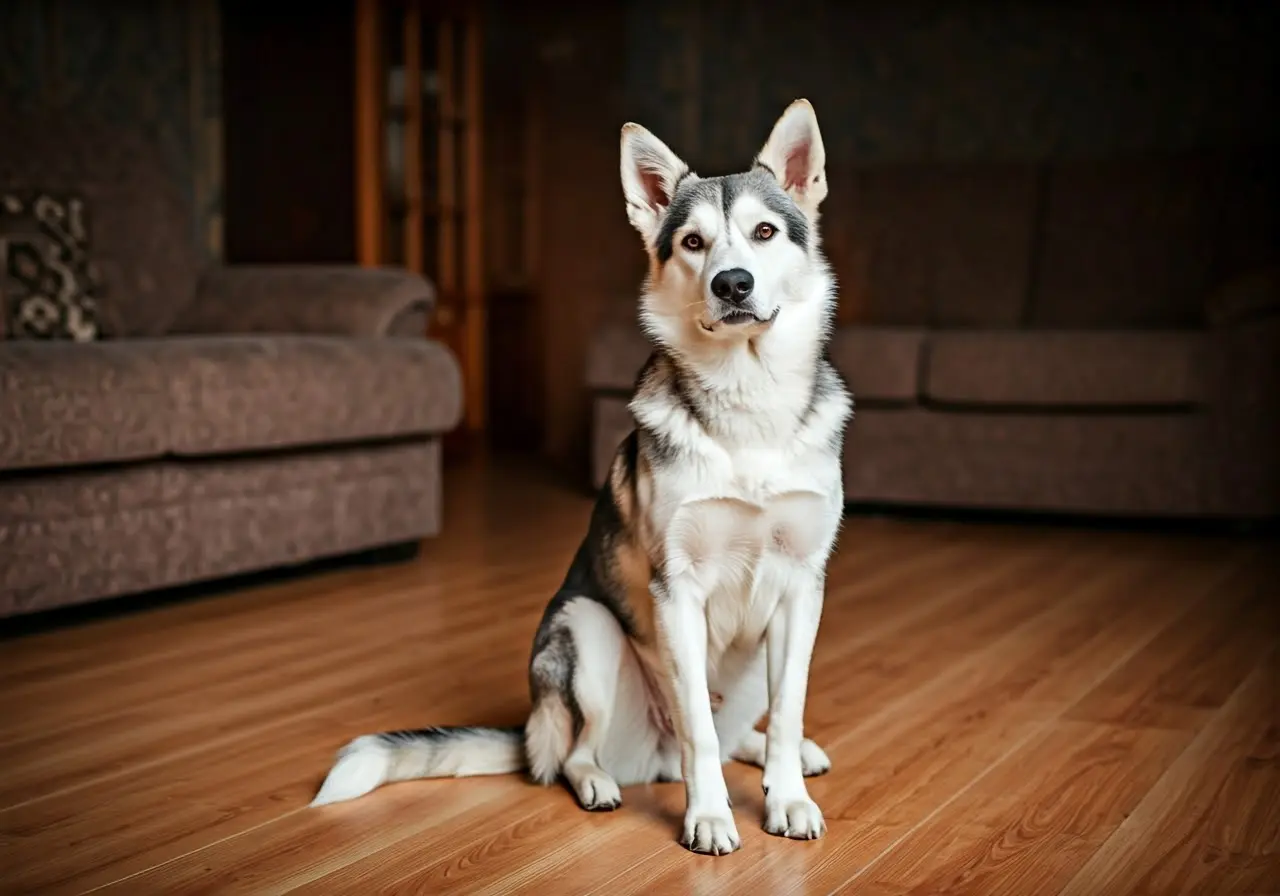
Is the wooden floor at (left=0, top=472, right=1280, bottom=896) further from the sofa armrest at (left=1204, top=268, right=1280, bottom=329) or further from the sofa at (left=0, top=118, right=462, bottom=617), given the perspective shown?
the sofa armrest at (left=1204, top=268, right=1280, bottom=329)

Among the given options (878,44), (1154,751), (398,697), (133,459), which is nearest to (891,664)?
(1154,751)

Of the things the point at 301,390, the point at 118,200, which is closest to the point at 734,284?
the point at 301,390

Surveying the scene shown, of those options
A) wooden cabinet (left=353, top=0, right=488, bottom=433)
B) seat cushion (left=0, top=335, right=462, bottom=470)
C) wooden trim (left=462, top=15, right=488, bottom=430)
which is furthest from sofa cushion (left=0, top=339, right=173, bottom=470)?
wooden trim (left=462, top=15, right=488, bottom=430)

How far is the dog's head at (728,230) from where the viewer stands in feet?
5.59

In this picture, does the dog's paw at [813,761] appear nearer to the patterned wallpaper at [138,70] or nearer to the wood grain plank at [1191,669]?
the wood grain plank at [1191,669]

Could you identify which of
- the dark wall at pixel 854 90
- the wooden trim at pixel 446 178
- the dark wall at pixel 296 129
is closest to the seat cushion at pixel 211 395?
the dark wall at pixel 854 90

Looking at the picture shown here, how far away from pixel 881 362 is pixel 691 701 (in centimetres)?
306

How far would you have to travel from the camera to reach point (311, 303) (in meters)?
3.84

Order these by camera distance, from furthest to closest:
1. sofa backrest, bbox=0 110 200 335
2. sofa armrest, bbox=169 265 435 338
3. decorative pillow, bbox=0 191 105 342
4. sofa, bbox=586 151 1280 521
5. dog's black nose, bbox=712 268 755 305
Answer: sofa, bbox=586 151 1280 521, sofa armrest, bbox=169 265 435 338, sofa backrest, bbox=0 110 200 335, decorative pillow, bbox=0 191 105 342, dog's black nose, bbox=712 268 755 305

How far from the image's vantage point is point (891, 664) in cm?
269

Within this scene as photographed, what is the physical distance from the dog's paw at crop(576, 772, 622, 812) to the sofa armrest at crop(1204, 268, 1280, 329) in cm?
313

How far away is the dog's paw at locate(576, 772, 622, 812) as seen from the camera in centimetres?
181

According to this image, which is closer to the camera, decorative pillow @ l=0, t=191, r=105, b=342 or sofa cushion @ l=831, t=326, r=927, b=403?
decorative pillow @ l=0, t=191, r=105, b=342

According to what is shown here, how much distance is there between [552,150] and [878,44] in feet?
5.36
